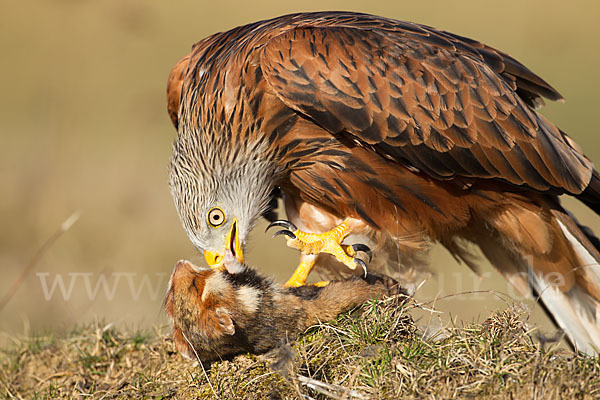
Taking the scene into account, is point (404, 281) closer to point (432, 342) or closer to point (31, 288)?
point (432, 342)

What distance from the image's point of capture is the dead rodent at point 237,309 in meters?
4.29

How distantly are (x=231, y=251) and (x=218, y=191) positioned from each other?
442 mm

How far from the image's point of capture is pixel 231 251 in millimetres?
4891

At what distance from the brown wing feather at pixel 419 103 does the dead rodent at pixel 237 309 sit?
3.65ft

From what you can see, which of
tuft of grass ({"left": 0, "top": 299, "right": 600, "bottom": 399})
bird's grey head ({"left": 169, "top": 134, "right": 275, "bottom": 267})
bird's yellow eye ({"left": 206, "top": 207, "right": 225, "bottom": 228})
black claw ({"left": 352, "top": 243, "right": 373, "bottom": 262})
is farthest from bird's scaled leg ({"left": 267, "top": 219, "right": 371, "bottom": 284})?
tuft of grass ({"left": 0, "top": 299, "right": 600, "bottom": 399})

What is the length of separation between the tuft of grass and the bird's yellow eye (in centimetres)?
91

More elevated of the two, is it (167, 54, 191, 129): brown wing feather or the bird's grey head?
(167, 54, 191, 129): brown wing feather

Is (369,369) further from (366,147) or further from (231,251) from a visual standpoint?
(366,147)

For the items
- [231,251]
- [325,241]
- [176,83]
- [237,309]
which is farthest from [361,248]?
[176,83]

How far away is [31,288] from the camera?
841 cm

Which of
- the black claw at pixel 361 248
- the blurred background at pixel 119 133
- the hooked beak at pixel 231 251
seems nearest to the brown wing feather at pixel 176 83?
the blurred background at pixel 119 133

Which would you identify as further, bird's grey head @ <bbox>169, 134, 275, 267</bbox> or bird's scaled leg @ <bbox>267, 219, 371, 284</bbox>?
bird's scaled leg @ <bbox>267, 219, 371, 284</bbox>

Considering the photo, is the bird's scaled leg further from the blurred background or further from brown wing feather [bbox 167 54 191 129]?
brown wing feather [bbox 167 54 191 129]

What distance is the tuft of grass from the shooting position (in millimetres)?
3670
